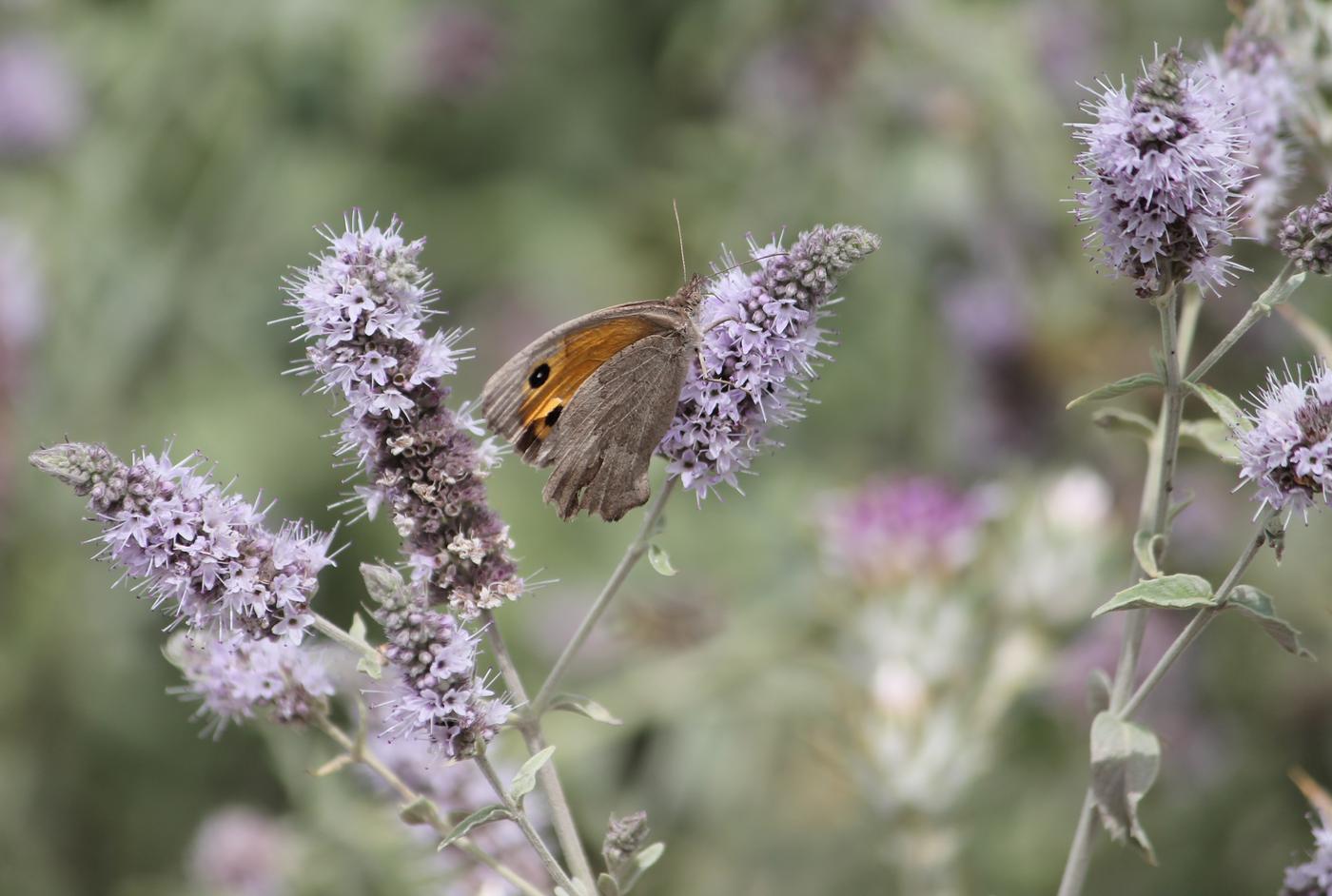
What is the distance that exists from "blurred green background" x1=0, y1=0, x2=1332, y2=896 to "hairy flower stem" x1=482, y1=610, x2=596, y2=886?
1.55 m

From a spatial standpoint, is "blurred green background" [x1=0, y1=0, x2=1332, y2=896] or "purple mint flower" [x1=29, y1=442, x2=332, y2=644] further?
"blurred green background" [x1=0, y1=0, x2=1332, y2=896]

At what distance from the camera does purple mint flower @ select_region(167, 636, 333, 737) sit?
188 centimetres

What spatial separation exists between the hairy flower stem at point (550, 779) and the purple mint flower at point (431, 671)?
0.08m

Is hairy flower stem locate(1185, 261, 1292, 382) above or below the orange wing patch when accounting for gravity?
below

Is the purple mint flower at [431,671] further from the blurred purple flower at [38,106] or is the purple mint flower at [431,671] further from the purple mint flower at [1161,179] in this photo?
the blurred purple flower at [38,106]

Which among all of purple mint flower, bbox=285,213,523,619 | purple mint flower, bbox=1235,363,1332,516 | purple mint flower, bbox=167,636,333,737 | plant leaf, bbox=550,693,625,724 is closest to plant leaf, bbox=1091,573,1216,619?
purple mint flower, bbox=1235,363,1332,516

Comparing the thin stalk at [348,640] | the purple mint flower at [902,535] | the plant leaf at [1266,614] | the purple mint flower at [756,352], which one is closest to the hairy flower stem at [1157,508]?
the plant leaf at [1266,614]

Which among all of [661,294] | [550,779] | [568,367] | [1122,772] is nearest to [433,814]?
[550,779]

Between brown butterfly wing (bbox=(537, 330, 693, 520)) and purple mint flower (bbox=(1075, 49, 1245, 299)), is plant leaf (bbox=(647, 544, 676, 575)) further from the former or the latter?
purple mint flower (bbox=(1075, 49, 1245, 299))

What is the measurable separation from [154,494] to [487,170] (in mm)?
5238

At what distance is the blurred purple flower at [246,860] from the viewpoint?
11.2 ft

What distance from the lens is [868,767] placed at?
3195 mm

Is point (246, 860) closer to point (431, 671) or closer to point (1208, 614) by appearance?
point (431, 671)

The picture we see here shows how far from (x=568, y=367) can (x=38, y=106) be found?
486 centimetres
